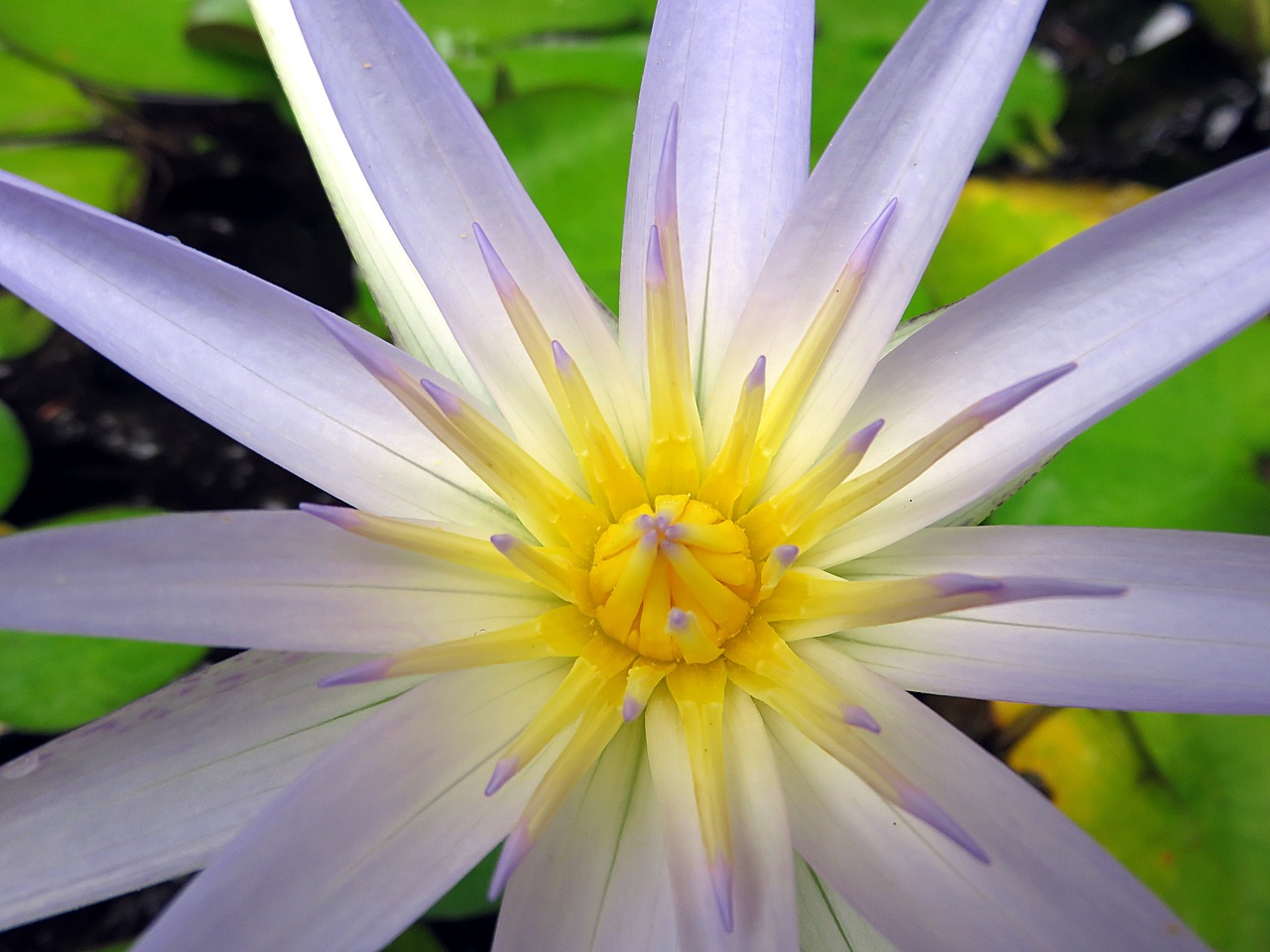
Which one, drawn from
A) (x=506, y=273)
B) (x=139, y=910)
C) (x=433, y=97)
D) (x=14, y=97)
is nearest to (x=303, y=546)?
(x=506, y=273)

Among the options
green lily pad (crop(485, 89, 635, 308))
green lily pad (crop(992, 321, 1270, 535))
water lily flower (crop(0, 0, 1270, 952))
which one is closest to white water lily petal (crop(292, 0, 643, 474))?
water lily flower (crop(0, 0, 1270, 952))

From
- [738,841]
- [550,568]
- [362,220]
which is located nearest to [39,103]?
[362,220]

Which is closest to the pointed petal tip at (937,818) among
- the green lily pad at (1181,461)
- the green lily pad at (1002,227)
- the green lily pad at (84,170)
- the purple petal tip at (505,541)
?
the purple petal tip at (505,541)

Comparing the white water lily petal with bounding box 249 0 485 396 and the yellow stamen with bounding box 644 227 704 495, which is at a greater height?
the white water lily petal with bounding box 249 0 485 396

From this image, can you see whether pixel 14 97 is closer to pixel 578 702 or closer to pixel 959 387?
pixel 578 702

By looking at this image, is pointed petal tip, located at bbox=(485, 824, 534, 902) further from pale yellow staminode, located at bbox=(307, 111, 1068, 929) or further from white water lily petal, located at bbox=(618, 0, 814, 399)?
white water lily petal, located at bbox=(618, 0, 814, 399)

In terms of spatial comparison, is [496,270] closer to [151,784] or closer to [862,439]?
[862,439]

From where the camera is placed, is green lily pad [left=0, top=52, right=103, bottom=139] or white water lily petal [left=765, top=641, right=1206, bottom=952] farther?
green lily pad [left=0, top=52, right=103, bottom=139]
